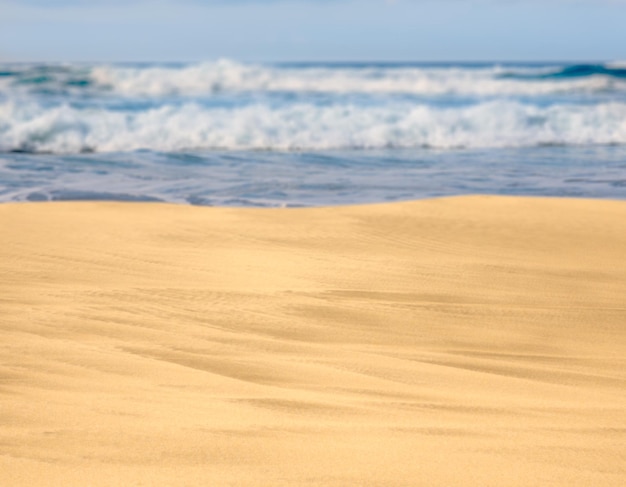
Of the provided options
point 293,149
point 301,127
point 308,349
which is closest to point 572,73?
point 301,127

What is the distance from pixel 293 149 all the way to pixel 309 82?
14.9 metres

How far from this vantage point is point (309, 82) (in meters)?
27.4

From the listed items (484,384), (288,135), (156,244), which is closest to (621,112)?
(288,135)

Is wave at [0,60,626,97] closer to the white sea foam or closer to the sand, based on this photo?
the white sea foam

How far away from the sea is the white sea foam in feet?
3.21

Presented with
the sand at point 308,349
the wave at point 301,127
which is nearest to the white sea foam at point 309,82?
the wave at point 301,127

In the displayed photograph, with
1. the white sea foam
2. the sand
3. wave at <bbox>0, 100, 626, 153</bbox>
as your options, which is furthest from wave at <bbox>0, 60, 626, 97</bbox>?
the sand

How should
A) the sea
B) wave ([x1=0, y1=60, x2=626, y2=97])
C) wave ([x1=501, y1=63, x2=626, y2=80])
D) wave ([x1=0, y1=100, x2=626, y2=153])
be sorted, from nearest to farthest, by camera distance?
the sea
wave ([x1=0, y1=100, x2=626, y2=153])
wave ([x1=0, y1=60, x2=626, y2=97])
wave ([x1=501, y1=63, x2=626, y2=80])

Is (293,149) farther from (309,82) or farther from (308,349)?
(309,82)

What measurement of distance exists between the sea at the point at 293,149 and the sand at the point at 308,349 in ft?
7.93

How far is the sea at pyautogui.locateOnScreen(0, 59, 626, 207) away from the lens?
8344 mm

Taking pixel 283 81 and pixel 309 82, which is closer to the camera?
pixel 283 81

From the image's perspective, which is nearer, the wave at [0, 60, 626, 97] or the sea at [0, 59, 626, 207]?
the sea at [0, 59, 626, 207]

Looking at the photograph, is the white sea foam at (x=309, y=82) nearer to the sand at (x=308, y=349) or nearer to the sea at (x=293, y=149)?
the sea at (x=293, y=149)
